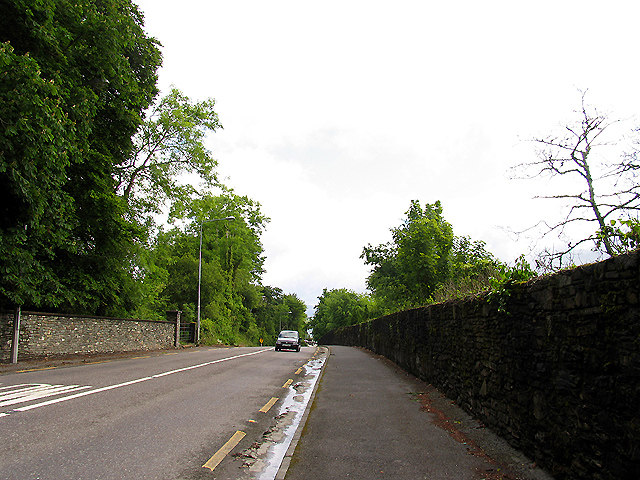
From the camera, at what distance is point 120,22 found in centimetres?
1780

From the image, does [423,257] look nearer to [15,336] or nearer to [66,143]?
[66,143]

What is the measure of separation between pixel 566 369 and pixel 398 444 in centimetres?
248

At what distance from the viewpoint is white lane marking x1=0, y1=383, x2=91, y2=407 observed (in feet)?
25.1

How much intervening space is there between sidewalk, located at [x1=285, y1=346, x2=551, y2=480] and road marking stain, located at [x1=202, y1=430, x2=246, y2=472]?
83cm

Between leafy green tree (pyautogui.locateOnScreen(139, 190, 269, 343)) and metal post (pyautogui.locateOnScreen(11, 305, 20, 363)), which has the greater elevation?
leafy green tree (pyautogui.locateOnScreen(139, 190, 269, 343))

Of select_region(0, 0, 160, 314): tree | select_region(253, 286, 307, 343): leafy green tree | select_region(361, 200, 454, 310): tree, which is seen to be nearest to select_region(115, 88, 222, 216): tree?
select_region(0, 0, 160, 314): tree

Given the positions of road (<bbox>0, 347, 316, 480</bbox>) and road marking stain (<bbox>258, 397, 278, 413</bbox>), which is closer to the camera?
road (<bbox>0, 347, 316, 480</bbox>)

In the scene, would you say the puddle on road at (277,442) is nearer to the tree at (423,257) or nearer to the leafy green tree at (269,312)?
the tree at (423,257)

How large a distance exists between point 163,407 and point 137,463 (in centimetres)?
307

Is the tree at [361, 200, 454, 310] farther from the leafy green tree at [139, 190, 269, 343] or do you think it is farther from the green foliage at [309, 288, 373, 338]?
the green foliage at [309, 288, 373, 338]

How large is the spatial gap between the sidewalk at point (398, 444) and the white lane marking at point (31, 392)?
5047 millimetres

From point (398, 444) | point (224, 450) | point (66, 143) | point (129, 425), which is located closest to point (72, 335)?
→ point (66, 143)

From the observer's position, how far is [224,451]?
17.4ft

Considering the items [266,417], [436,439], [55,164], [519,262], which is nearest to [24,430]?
[266,417]
